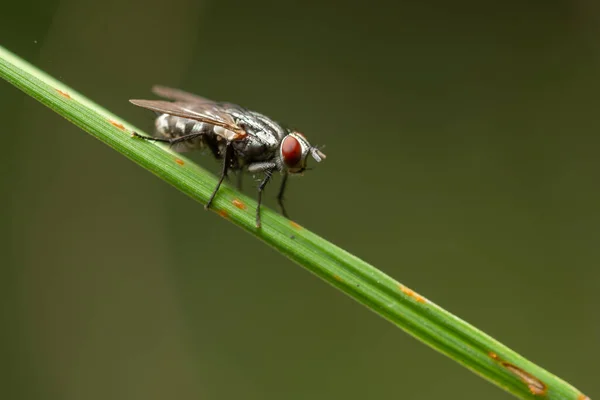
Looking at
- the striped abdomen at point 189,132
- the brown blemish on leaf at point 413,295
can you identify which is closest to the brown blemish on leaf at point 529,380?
the brown blemish on leaf at point 413,295

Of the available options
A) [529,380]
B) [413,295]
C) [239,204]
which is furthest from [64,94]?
[529,380]

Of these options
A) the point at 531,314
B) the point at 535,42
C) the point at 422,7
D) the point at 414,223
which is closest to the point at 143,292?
the point at 414,223

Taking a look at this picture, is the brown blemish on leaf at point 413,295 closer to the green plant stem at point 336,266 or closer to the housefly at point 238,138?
the green plant stem at point 336,266

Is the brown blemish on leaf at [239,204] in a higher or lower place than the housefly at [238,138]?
lower

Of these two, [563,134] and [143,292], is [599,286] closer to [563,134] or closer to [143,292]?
[563,134]

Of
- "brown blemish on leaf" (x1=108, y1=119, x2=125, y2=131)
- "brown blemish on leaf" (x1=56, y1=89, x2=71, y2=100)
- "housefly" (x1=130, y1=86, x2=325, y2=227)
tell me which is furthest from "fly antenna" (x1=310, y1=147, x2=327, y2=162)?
"brown blemish on leaf" (x1=56, y1=89, x2=71, y2=100)

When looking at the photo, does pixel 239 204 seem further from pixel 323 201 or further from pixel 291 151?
pixel 323 201

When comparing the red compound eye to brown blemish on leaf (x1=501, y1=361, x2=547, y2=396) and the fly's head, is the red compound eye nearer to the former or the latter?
the fly's head
